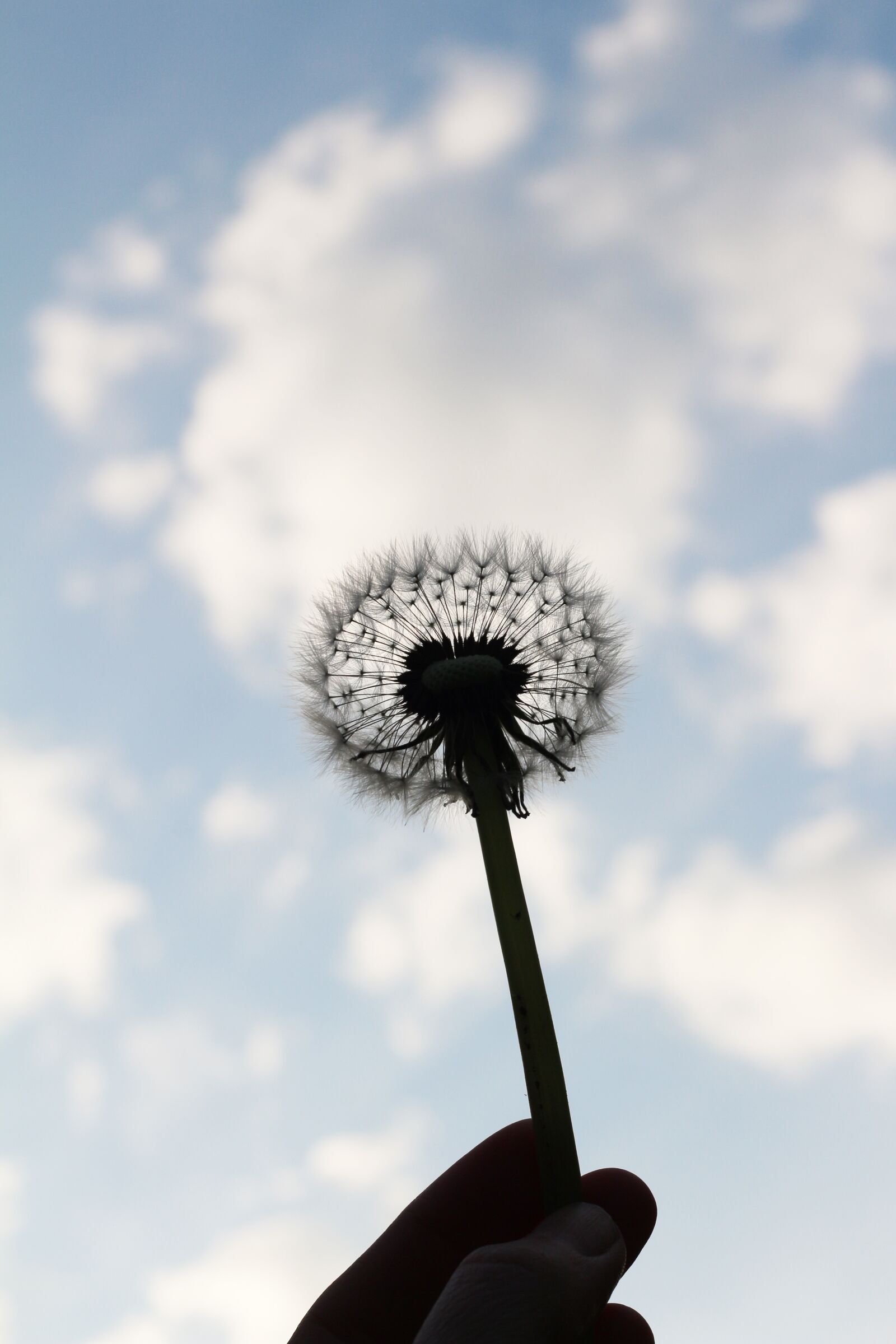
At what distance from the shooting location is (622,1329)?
189 inches

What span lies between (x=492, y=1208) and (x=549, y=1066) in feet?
4.50

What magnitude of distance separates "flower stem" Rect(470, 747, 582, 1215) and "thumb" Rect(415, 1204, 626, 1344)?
54cm

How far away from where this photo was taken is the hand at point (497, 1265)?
346cm

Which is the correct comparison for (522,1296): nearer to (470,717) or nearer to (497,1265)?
(497,1265)

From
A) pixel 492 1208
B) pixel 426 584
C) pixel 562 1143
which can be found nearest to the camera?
pixel 562 1143

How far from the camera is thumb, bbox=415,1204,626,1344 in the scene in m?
3.38

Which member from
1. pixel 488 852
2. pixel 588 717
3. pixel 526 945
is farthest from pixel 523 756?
pixel 526 945

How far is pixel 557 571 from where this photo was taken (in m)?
6.88

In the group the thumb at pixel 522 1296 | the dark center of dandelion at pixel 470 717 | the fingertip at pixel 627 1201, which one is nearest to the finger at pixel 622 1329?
the fingertip at pixel 627 1201

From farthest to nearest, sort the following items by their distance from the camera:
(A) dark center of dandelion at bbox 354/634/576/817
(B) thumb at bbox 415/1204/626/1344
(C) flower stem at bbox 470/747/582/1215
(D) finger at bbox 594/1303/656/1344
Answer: (A) dark center of dandelion at bbox 354/634/576/817 < (D) finger at bbox 594/1303/656/1344 < (C) flower stem at bbox 470/747/582/1215 < (B) thumb at bbox 415/1204/626/1344

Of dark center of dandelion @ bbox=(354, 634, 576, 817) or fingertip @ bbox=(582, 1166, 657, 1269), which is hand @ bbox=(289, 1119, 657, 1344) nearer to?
fingertip @ bbox=(582, 1166, 657, 1269)

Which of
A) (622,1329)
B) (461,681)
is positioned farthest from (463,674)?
(622,1329)

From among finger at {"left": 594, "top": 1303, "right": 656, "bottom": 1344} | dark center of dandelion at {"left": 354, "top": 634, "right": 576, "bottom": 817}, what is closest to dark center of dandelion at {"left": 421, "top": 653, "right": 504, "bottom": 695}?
dark center of dandelion at {"left": 354, "top": 634, "right": 576, "bottom": 817}

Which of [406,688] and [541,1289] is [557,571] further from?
[541,1289]
